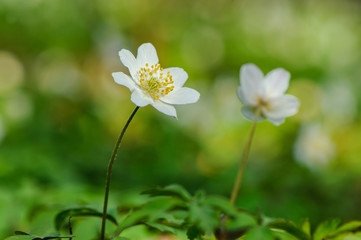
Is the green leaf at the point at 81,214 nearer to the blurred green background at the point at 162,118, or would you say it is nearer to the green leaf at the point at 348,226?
the blurred green background at the point at 162,118

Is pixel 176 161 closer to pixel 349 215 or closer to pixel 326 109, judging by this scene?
pixel 349 215

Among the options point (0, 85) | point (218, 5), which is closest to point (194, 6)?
point (218, 5)

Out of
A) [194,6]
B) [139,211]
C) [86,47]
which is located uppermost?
[194,6]

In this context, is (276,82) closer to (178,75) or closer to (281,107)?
(281,107)

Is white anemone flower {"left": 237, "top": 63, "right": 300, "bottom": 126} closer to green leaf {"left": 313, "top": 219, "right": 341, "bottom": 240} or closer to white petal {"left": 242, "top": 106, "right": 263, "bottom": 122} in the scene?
white petal {"left": 242, "top": 106, "right": 263, "bottom": 122}

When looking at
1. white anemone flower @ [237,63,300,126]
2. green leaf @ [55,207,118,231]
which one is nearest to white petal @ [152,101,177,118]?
white anemone flower @ [237,63,300,126]

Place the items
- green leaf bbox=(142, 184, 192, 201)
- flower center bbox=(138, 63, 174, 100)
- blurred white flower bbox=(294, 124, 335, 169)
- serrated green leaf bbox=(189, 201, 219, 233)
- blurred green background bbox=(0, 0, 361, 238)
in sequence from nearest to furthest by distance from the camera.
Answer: serrated green leaf bbox=(189, 201, 219, 233)
green leaf bbox=(142, 184, 192, 201)
flower center bbox=(138, 63, 174, 100)
blurred green background bbox=(0, 0, 361, 238)
blurred white flower bbox=(294, 124, 335, 169)
